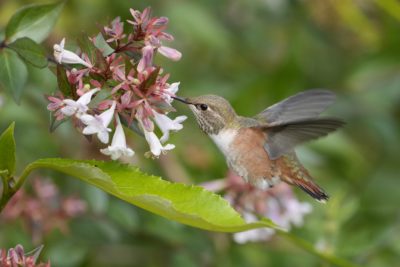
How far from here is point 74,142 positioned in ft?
13.9

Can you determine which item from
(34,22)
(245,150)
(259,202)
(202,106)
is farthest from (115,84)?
(259,202)

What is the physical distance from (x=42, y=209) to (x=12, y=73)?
3.68 feet

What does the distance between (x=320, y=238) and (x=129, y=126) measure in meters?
1.95

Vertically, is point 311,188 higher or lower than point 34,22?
lower

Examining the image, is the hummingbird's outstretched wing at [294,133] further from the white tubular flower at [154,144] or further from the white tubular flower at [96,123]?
the white tubular flower at [96,123]

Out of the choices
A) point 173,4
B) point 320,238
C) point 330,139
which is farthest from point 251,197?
point 173,4

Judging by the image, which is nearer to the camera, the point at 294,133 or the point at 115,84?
the point at 115,84

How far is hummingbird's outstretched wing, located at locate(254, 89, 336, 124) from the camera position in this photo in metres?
2.87

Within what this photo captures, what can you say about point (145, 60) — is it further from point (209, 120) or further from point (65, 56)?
point (209, 120)

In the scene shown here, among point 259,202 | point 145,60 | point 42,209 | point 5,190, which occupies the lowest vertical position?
point 42,209

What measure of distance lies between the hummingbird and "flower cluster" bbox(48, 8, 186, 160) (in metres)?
0.49

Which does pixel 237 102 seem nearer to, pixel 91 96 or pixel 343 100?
pixel 343 100

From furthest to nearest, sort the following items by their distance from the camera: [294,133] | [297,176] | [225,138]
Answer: [297,176]
[225,138]
[294,133]

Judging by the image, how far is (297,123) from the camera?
268cm
